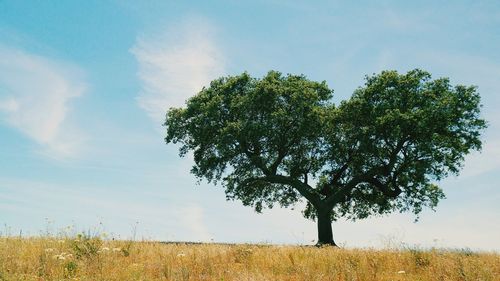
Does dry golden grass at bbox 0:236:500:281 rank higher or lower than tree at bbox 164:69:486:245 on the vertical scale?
lower

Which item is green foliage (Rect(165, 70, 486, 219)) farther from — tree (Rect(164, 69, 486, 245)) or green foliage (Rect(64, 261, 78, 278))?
green foliage (Rect(64, 261, 78, 278))

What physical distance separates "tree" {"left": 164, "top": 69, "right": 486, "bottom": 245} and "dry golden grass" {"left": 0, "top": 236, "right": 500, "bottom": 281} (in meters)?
18.1

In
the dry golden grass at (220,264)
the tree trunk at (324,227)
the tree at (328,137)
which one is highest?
the tree at (328,137)

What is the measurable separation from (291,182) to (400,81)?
11179 mm

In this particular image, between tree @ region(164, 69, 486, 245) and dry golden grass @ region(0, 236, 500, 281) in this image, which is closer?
dry golden grass @ region(0, 236, 500, 281)

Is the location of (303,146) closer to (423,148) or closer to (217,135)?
(217,135)

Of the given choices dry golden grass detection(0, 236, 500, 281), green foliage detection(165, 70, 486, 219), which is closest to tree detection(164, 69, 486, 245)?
green foliage detection(165, 70, 486, 219)

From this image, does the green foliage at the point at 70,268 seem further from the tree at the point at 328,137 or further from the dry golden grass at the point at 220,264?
the tree at the point at 328,137

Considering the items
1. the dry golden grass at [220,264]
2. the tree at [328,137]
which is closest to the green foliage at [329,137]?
the tree at [328,137]

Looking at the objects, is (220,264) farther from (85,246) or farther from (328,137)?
(328,137)

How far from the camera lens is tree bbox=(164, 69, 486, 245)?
3284cm

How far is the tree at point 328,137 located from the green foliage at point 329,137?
8cm

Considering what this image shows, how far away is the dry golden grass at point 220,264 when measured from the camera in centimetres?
1231

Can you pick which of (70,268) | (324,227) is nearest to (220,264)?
(70,268)
